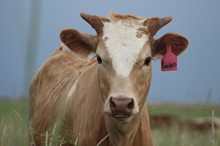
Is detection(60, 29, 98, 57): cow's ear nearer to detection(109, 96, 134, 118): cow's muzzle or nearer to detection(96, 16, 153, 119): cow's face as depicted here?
detection(96, 16, 153, 119): cow's face

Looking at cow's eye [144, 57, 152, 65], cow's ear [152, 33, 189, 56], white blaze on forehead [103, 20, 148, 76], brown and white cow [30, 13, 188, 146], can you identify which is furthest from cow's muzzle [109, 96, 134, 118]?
cow's ear [152, 33, 189, 56]

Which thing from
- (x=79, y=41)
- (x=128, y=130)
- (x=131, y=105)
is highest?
(x=79, y=41)

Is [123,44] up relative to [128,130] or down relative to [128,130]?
up

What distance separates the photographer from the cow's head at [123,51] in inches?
180

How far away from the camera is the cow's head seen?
180 inches

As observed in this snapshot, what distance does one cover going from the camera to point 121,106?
439 cm

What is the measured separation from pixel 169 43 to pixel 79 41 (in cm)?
102

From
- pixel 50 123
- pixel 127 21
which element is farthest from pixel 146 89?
pixel 50 123

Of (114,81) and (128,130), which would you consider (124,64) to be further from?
(128,130)

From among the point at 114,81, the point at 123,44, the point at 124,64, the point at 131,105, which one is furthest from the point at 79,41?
the point at 131,105

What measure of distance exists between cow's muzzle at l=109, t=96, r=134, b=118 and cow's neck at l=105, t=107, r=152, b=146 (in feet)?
2.51

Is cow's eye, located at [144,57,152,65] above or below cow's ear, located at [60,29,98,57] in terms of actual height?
below

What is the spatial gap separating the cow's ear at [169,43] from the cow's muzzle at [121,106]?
1.33 m

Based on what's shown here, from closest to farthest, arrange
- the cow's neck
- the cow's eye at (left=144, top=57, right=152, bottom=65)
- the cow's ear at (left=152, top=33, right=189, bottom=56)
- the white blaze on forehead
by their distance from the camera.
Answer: the white blaze on forehead < the cow's eye at (left=144, top=57, right=152, bottom=65) < the cow's neck < the cow's ear at (left=152, top=33, right=189, bottom=56)
